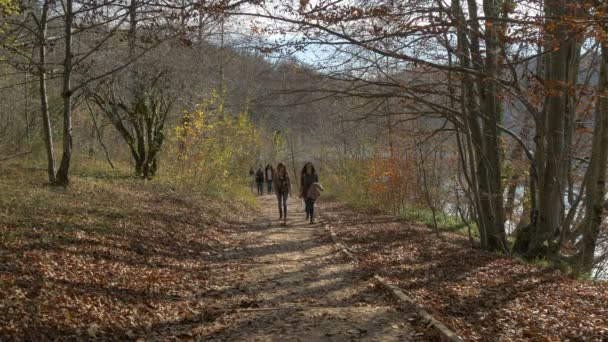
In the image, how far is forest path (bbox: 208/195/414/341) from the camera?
5.18m

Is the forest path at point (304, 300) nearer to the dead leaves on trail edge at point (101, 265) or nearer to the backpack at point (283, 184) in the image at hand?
the dead leaves on trail edge at point (101, 265)

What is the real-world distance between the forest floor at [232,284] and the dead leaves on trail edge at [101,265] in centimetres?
3

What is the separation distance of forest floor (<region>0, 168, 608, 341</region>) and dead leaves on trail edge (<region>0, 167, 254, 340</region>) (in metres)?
0.03

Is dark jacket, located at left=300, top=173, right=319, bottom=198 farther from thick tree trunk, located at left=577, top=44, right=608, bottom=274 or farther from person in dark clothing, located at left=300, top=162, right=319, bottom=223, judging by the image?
thick tree trunk, located at left=577, top=44, right=608, bottom=274

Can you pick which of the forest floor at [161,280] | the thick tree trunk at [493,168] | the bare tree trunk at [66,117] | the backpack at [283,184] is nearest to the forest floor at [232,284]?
the forest floor at [161,280]

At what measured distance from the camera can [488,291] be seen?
25.1 ft

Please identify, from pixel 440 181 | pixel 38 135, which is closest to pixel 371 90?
pixel 440 181

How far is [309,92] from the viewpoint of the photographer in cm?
1013

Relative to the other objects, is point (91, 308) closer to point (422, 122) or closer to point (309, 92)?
point (309, 92)

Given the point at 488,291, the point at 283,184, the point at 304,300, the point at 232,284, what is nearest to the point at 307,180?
the point at 283,184

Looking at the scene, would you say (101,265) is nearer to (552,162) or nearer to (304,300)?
(304,300)

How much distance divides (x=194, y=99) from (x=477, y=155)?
40.4 feet

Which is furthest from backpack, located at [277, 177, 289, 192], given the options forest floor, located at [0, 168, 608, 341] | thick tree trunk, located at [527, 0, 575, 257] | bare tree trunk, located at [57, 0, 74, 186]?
thick tree trunk, located at [527, 0, 575, 257]

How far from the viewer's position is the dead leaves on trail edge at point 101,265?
5000 millimetres
